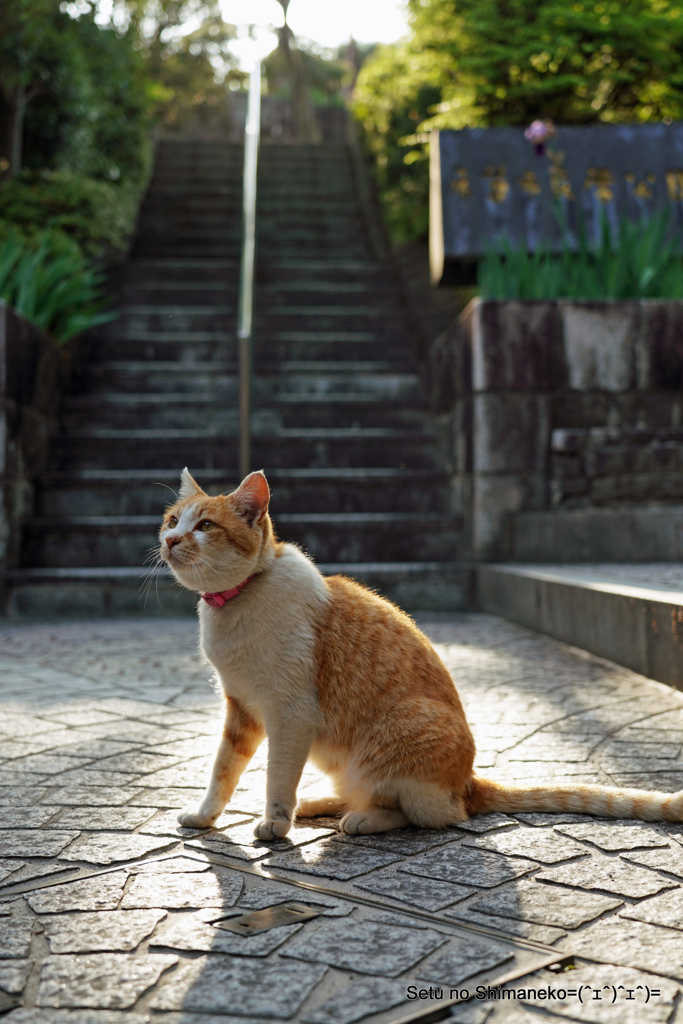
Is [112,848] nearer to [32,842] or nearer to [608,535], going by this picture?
[32,842]

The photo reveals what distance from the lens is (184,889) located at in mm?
1911

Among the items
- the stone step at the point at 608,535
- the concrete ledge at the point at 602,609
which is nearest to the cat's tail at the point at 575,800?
the concrete ledge at the point at 602,609

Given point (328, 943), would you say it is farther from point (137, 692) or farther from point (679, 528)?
point (679, 528)

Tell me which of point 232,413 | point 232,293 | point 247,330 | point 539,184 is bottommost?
point 232,413

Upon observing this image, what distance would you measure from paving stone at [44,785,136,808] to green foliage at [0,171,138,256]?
25.9ft

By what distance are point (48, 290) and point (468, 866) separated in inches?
258

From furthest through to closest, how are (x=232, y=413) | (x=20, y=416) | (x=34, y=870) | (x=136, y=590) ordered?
(x=232, y=413), (x=20, y=416), (x=136, y=590), (x=34, y=870)

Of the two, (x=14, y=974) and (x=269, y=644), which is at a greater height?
(x=269, y=644)

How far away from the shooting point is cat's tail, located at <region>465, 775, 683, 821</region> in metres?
2.27

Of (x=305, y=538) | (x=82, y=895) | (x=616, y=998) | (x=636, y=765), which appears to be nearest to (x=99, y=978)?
(x=82, y=895)

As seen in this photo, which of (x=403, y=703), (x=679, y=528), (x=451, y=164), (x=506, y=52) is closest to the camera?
(x=403, y=703)

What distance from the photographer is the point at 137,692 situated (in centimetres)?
387

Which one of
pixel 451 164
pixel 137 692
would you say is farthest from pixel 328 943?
pixel 451 164

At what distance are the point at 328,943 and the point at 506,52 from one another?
9379mm
